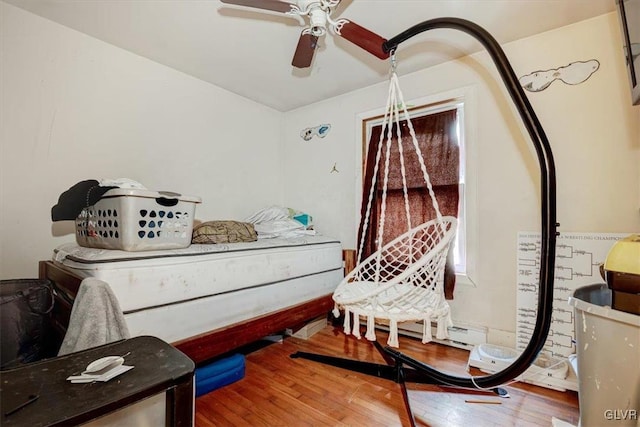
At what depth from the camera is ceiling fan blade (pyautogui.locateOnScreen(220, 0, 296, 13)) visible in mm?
1271

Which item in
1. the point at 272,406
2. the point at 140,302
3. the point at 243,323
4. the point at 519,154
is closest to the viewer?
the point at 140,302

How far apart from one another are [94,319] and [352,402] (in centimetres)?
129

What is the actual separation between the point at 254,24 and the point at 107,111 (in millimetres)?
1229

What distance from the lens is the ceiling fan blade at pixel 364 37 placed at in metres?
1.36

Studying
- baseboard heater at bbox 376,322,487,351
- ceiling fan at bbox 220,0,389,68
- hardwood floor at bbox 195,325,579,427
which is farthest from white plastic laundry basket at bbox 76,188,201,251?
baseboard heater at bbox 376,322,487,351

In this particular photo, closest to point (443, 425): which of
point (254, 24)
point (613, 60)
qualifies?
point (613, 60)

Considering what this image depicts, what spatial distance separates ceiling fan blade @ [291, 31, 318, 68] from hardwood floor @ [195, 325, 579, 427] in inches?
74.8

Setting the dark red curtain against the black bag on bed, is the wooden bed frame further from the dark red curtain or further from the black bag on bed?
the dark red curtain

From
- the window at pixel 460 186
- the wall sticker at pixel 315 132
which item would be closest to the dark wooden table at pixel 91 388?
the window at pixel 460 186

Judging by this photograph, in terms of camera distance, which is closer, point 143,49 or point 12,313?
point 12,313

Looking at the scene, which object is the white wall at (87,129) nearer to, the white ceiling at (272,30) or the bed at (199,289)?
the white ceiling at (272,30)

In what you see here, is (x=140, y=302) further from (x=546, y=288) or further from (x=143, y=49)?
(x=143, y=49)

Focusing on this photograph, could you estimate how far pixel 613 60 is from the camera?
1.71m

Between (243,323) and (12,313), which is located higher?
(12,313)
